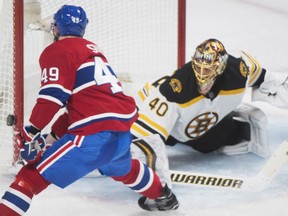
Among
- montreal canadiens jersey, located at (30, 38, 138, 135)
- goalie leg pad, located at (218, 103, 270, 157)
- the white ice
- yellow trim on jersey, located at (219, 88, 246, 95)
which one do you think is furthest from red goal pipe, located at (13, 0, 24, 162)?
goalie leg pad, located at (218, 103, 270, 157)

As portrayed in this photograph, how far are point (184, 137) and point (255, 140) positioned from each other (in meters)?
0.37

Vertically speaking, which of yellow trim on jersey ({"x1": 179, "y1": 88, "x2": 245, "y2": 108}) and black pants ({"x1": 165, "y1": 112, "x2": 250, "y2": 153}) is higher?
yellow trim on jersey ({"x1": 179, "y1": 88, "x2": 245, "y2": 108})

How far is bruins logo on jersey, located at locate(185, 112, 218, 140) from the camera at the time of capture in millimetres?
3326

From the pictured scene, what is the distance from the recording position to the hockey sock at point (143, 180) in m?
2.75

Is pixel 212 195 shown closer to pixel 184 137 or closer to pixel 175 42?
pixel 184 137

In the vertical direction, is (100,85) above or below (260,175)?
above

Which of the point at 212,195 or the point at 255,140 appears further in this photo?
the point at 255,140

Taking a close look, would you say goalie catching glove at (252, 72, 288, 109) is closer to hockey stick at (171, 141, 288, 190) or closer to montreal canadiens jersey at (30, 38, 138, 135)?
hockey stick at (171, 141, 288, 190)

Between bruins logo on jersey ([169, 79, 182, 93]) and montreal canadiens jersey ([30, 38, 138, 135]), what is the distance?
0.66 m

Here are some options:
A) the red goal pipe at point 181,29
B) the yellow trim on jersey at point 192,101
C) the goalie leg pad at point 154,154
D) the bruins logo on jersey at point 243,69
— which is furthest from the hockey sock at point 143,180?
the red goal pipe at point 181,29

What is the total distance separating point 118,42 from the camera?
390 cm

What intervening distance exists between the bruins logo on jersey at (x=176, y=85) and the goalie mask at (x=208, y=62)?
0.27ft

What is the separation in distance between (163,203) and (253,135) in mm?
869

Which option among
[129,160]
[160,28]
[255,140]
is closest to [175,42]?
[160,28]
